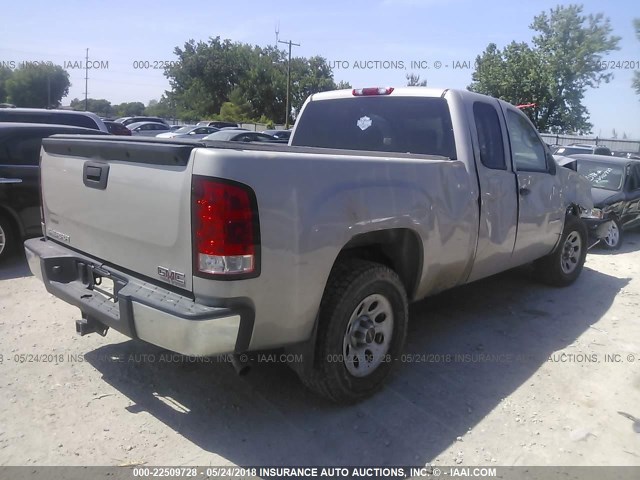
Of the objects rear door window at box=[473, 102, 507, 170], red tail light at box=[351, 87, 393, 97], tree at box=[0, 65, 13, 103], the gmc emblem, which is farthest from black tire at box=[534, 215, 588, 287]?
tree at box=[0, 65, 13, 103]

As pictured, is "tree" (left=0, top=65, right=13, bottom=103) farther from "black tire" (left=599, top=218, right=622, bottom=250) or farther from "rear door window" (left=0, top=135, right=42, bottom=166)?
"black tire" (left=599, top=218, right=622, bottom=250)

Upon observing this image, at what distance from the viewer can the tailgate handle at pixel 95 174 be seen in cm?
293

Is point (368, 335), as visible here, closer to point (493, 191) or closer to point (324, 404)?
point (324, 404)

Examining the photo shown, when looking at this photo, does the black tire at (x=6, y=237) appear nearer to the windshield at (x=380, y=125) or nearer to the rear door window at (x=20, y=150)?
the rear door window at (x=20, y=150)

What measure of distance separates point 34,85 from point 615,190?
2669 inches

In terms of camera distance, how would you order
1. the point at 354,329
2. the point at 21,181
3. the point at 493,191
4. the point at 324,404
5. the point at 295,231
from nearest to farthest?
the point at 295,231
the point at 354,329
the point at 324,404
the point at 493,191
the point at 21,181

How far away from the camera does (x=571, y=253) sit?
5988mm

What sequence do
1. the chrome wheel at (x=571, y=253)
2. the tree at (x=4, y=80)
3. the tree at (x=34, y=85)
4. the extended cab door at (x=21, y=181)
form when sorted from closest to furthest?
the chrome wheel at (x=571, y=253), the extended cab door at (x=21, y=181), the tree at (x=34, y=85), the tree at (x=4, y=80)

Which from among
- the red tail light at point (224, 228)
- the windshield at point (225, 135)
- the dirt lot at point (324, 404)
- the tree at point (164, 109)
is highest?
the tree at point (164, 109)

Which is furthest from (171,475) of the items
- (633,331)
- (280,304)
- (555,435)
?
(633,331)

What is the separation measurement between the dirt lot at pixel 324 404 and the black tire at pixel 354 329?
0.19 m

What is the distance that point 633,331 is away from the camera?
4.80m

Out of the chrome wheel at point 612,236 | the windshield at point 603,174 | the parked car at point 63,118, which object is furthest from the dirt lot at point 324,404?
the parked car at point 63,118

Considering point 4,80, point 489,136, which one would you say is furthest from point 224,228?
point 4,80
